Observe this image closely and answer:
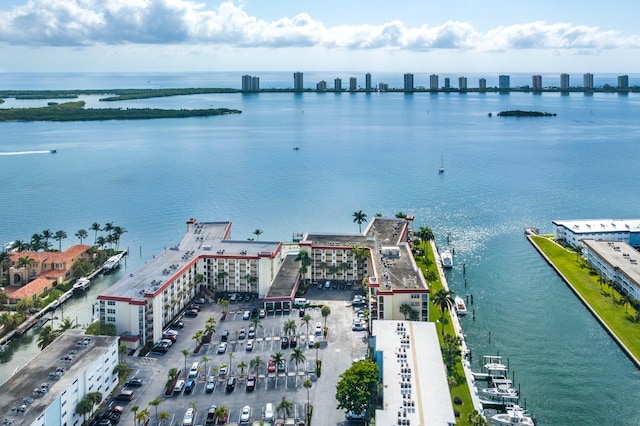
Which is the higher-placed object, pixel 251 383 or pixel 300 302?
pixel 300 302

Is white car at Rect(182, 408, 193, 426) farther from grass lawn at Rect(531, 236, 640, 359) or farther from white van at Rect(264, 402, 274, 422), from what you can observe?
grass lawn at Rect(531, 236, 640, 359)

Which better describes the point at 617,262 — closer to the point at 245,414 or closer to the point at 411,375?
the point at 411,375

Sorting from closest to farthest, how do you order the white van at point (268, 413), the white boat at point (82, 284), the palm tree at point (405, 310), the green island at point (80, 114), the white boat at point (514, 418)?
the white van at point (268, 413) → the white boat at point (514, 418) → the palm tree at point (405, 310) → the white boat at point (82, 284) → the green island at point (80, 114)

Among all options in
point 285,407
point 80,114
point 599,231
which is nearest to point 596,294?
point 599,231

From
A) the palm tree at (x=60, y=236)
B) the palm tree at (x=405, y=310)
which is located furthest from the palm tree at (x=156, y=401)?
the palm tree at (x=60, y=236)

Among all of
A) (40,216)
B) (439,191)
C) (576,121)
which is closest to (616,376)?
(439,191)

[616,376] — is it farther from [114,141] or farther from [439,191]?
[114,141]

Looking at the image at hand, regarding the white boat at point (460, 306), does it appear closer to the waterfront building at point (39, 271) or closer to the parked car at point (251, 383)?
the parked car at point (251, 383)
